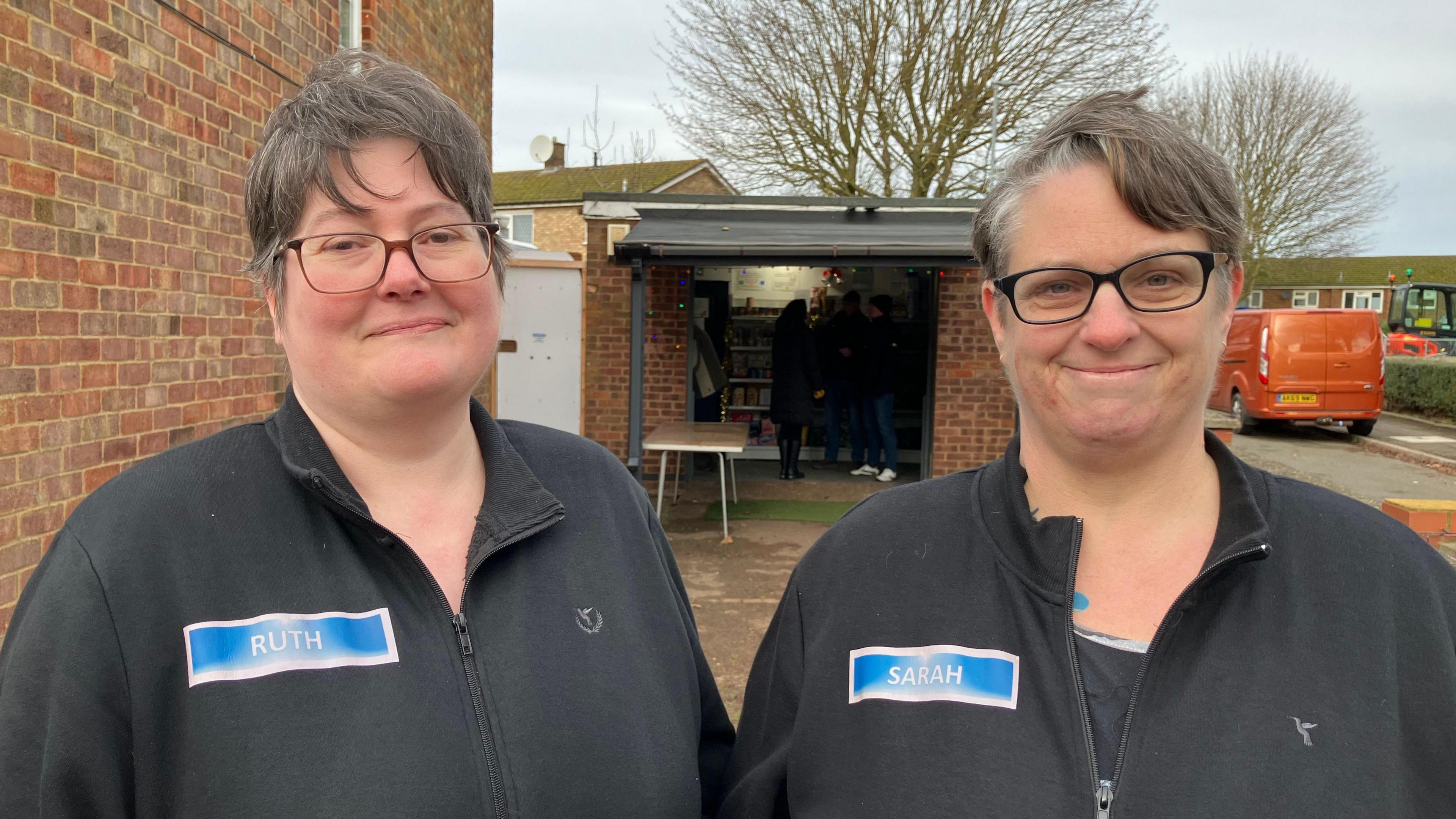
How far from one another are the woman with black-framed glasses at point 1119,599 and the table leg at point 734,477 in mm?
7523

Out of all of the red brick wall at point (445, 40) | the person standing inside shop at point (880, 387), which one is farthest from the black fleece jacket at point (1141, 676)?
the person standing inside shop at point (880, 387)

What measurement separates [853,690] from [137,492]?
42.7 inches

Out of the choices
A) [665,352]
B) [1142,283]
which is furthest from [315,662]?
[665,352]

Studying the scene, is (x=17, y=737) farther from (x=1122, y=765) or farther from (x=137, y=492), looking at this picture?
(x=1122, y=765)

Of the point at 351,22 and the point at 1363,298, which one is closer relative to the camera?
the point at 351,22

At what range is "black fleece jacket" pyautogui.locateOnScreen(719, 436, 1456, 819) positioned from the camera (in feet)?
4.02

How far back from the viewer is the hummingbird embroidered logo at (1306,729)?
4.01 ft

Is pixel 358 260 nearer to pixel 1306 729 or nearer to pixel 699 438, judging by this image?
pixel 1306 729

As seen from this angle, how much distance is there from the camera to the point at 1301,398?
50.3 ft

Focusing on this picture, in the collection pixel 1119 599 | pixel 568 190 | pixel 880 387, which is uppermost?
pixel 568 190

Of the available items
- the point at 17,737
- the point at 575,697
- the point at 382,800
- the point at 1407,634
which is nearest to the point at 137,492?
the point at 17,737

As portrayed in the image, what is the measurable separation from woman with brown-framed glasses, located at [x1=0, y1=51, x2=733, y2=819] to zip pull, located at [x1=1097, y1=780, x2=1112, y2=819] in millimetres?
640

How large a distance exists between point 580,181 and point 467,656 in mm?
31175

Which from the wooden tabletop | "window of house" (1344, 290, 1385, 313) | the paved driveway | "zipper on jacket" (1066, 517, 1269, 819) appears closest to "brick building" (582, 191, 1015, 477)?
the wooden tabletop
